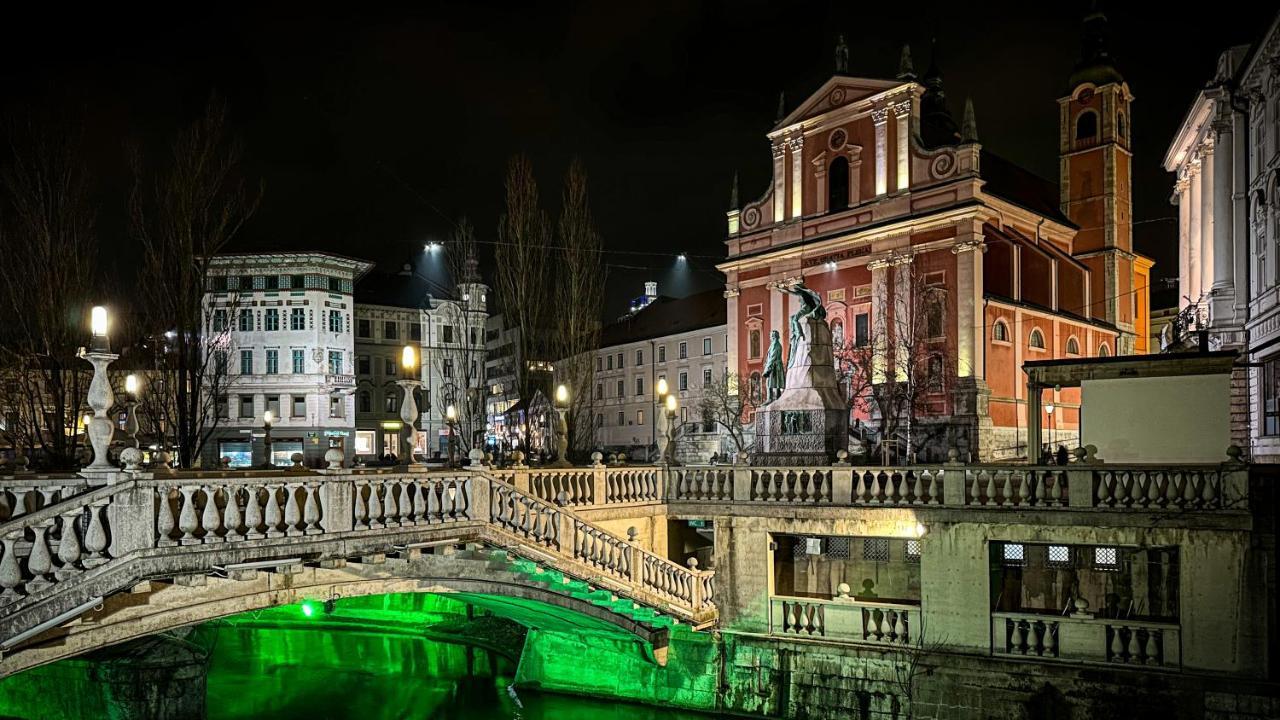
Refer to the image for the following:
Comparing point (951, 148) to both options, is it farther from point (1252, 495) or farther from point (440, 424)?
point (440, 424)

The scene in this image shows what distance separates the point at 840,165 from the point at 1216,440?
3063 centimetres

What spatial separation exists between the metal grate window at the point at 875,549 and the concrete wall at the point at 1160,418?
6.12 m

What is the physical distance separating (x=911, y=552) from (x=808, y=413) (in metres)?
4.18

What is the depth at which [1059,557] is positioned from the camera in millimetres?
20859

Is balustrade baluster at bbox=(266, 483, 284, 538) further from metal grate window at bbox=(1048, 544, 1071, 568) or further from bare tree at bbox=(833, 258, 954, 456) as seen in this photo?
bare tree at bbox=(833, 258, 954, 456)

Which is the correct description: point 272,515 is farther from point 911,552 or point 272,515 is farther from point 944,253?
point 944,253

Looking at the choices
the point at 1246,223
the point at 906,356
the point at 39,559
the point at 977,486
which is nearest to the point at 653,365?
the point at 906,356

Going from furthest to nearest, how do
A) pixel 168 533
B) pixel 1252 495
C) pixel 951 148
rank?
pixel 951 148
pixel 1252 495
pixel 168 533

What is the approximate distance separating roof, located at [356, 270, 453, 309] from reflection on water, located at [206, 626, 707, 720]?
41.9 metres

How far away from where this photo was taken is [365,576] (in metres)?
14.4

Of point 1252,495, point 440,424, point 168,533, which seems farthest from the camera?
point 440,424

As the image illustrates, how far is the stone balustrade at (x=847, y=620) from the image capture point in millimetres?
18078

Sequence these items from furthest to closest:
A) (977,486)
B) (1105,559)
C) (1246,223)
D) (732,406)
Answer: (732,406) < (1246,223) < (1105,559) < (977,486)

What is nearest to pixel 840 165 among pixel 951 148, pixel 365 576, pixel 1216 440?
pixel 951 148
